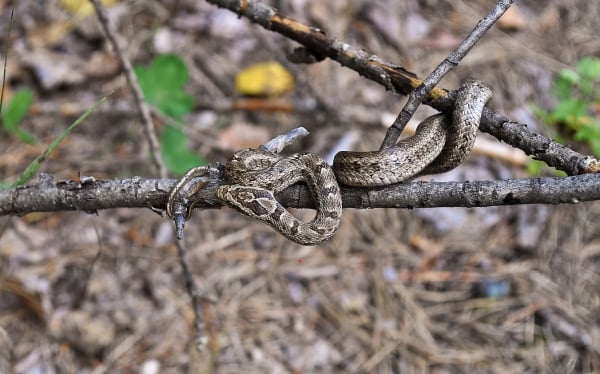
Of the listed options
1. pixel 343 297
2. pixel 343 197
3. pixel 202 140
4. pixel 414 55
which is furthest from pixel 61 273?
pixel 414 55

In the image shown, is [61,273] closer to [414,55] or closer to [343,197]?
[343,197]

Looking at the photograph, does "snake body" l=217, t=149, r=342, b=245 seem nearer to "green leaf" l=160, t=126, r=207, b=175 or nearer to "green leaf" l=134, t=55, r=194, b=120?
"green leaf" l=160, t=126, r=207, b=175

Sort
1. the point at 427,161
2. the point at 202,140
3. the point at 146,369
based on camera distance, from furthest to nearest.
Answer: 1. the point at 202,140
2. the point at 146,369
3. the point at 427,161

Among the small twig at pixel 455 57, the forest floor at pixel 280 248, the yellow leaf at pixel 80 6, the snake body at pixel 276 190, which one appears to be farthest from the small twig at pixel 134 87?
the yellow leaf at pixel 80 6

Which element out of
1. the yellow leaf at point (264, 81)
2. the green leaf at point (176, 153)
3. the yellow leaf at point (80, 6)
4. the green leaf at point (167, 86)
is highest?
the yellow leaf at point (80, 6)

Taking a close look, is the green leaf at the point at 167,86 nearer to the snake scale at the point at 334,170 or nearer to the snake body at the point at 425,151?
the snake scale at the point at 334,170

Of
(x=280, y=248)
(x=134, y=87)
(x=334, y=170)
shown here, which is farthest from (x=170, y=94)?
(x=334, y=170)
